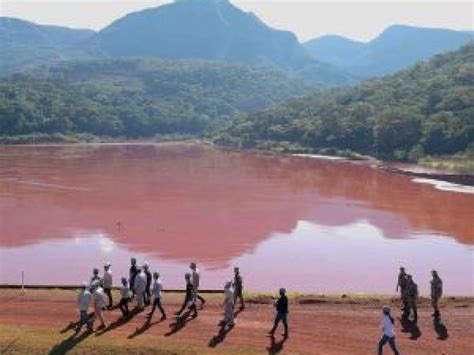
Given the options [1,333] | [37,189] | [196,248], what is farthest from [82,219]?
[1,333]

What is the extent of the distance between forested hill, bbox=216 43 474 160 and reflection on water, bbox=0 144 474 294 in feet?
69.9

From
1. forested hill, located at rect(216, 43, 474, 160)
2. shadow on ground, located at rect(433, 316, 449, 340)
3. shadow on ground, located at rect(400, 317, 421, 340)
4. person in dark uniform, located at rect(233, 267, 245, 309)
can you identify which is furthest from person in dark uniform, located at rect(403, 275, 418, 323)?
forested hill, located at rect(216, 43, 474, 160)

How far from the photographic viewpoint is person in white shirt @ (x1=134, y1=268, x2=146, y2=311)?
19694 mm

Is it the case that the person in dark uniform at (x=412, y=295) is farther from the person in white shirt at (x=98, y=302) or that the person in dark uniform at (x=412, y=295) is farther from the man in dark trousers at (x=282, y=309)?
the person in white shirt at (x=98, y=302)

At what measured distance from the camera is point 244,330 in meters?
18.7

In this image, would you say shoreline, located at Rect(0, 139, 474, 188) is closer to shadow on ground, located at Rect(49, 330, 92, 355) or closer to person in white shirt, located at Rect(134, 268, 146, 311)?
person in white shirt, located at Rect(134, 268, 146, 311)

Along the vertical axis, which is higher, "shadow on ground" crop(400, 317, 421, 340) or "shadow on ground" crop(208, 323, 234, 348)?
"shadow on ground" crop(400, 317, 421, 340)

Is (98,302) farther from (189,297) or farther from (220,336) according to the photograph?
(220,336)

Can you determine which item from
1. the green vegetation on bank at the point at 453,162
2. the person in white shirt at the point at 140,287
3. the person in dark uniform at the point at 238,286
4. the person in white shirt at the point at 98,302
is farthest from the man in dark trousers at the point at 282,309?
the green vegetation on bank at the point at 453,162

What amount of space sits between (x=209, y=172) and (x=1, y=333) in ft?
211

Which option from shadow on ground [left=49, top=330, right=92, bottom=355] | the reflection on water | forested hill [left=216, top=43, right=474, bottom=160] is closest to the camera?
shadow on ground [left=49, top=330, right=92, bottom=355]

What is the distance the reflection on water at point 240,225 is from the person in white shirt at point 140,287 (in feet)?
32.9

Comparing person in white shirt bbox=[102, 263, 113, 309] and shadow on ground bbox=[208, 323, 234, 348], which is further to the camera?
person in white shirt bbox=[102, 263, 113, 309]

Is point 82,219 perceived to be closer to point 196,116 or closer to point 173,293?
point 173,293
